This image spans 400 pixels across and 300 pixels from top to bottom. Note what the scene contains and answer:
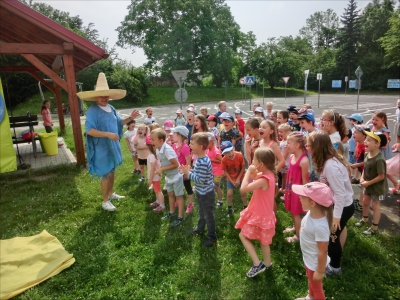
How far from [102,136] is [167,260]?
2526 millimetres

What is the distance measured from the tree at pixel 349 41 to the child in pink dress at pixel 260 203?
170 ft

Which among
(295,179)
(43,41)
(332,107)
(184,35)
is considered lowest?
(332,107)

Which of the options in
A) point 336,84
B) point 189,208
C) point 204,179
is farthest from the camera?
point 336,84

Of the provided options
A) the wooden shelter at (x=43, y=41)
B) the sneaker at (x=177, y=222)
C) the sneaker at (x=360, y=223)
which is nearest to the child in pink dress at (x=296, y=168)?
the sneaker at (x=360, y=223)

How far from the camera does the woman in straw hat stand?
493 centimetres

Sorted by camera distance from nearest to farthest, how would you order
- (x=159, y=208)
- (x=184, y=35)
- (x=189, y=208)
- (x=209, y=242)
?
(x=209, y=242)
(x=189, y=208)
(x=159, y=208)
(x=184, y=35)

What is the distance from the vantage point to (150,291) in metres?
3.12

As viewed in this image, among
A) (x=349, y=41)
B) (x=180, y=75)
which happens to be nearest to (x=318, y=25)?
(x=349, y=41)

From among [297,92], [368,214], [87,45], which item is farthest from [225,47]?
[368,214]

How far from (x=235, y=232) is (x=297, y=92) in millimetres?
44379

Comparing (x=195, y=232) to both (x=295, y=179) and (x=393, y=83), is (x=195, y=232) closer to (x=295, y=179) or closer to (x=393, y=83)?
(x=295, y=179)

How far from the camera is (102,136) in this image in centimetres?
489

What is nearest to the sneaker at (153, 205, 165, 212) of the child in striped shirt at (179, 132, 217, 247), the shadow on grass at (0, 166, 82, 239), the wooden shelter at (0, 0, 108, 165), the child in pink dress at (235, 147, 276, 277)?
the child in striped shirt at (179, 132, 217, 247)

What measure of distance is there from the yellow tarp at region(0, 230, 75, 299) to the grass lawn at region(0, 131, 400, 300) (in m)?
0.13
